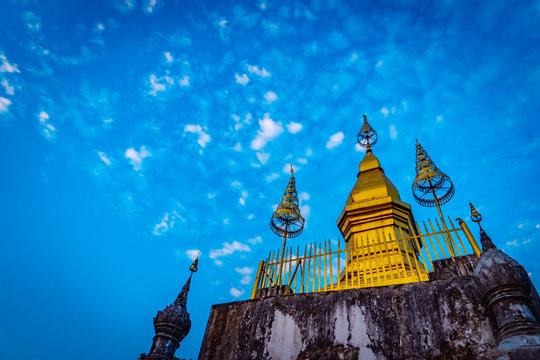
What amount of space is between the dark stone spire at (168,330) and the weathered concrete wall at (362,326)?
0.97 meters

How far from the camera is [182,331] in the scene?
6957 mm

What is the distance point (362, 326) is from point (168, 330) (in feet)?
13.5

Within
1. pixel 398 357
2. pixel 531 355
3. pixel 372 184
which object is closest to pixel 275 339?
pixel 398 357

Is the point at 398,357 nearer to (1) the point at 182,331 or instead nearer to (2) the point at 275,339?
(2) the point at 275,339

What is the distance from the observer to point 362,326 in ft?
16.5

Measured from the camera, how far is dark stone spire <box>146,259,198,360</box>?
6.52 m

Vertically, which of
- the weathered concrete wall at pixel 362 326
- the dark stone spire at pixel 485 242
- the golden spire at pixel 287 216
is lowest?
the weathered concrete wall at pixel 362 326

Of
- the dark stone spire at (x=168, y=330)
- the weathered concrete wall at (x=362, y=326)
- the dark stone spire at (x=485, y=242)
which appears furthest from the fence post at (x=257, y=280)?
the dark stone spire at (x=485, y=242)

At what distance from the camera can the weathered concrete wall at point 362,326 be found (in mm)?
4465

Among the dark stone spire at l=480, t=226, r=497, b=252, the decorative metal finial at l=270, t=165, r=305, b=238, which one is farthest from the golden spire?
the dark stone spire at l=480, t=226, r=497, b=252

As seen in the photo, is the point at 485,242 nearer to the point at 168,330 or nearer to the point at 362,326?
the point at 362,326

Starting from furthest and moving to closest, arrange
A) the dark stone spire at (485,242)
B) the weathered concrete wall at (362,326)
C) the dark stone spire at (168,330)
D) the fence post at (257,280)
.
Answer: the fence post at (257,280) → the dark stone spire at (168,330) → the dark stone spire at (485,242) → the weathered concrete wall at (362,326)

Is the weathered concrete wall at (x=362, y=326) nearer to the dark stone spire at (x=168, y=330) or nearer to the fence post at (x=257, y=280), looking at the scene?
the fence post at (x=257, y=280)

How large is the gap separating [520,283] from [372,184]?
10.1 metres
